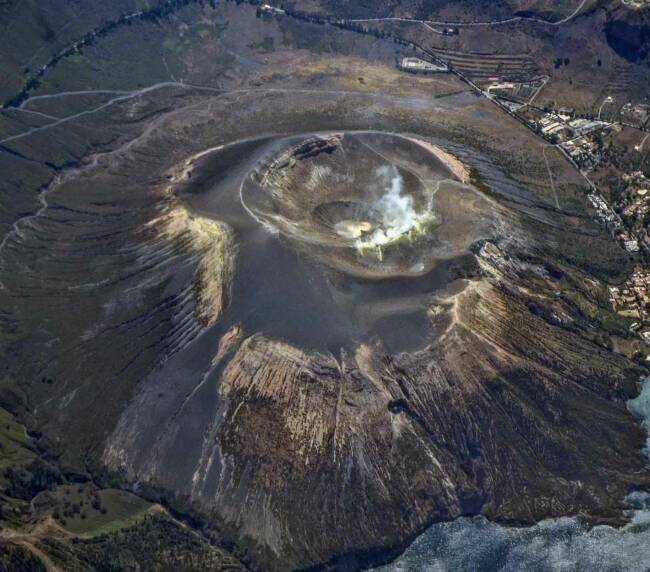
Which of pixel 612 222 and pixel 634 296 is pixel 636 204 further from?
pixel 634 296

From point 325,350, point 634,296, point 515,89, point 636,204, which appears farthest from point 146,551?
point 515,89

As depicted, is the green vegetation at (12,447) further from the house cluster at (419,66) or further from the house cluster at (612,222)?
the house cluster at (419,66)

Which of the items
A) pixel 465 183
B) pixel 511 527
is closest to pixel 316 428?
pixel 511 527

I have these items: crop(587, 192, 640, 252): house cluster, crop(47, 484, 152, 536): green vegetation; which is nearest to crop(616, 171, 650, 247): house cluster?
crop(587, 192, 640, 252): house cluster

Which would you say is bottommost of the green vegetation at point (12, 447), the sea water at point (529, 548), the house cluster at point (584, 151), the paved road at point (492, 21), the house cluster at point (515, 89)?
the sea water at point (529, 548)

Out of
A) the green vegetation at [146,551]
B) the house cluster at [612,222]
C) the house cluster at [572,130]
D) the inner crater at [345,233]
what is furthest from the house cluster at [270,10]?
the green vegetation at [146,551]

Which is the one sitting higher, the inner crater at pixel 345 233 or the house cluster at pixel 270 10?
the house cluster at pixel 270 10
